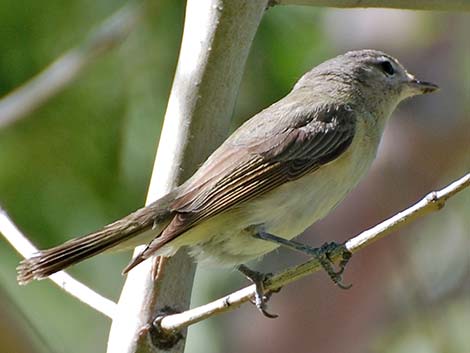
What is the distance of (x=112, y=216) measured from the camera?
5414 millimetres

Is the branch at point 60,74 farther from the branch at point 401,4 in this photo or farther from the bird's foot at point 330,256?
the bird's foot at point 330,256

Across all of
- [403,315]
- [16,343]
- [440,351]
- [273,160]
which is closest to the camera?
[16,343]

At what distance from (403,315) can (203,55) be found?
304 cm

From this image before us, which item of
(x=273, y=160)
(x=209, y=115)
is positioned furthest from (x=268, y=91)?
(x=209, y=115)

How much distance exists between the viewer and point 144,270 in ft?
12.6

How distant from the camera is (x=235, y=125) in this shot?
6164mm

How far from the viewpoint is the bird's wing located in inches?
157

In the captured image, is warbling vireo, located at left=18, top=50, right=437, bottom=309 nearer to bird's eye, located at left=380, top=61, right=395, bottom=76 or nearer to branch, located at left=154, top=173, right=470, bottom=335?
branch, located at left=154, top=173, right=470, bottom=335

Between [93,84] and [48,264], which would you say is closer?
[48,264]

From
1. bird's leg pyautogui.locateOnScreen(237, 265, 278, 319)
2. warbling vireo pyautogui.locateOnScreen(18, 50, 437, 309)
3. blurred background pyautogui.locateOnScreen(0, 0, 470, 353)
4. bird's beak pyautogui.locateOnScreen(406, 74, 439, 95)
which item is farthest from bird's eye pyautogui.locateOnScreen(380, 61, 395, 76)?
bird's leg pyautogui.locateOnScreen(237, 265, 278, 319)

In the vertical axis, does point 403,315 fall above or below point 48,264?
above

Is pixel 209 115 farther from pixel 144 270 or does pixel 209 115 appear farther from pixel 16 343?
pixel 16 343

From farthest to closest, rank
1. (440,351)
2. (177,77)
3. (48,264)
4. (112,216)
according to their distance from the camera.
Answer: (440,351) < (112,216) < (177,77) < (48,264)

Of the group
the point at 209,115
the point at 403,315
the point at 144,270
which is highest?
the point at 403,315
